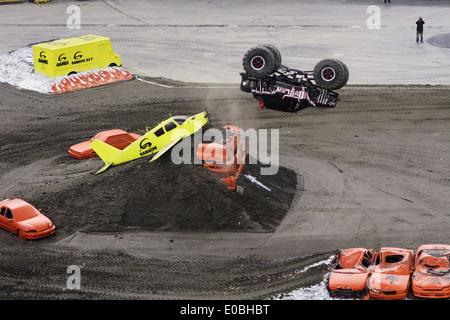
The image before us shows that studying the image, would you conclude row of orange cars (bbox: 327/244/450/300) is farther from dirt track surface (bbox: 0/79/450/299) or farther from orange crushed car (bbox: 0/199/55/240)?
orange crushed car (bbox: 0/199/55/240)

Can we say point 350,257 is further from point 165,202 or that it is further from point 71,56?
point 71,56

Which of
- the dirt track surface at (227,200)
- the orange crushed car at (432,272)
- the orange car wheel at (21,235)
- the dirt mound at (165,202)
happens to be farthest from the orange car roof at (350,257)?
the orange car wheel at (21,235)

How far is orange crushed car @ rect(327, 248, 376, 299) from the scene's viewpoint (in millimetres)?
17578

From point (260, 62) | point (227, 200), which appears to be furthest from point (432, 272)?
point (260, 62)

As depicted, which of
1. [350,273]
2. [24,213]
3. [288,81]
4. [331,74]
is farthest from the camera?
[288,81]

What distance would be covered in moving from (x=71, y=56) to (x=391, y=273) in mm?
23767

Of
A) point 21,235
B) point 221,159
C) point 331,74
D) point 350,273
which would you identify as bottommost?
point 21,235

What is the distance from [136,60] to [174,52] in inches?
110

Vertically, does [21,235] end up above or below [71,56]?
below

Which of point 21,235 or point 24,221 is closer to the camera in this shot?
point 21,235

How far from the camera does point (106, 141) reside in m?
27.0

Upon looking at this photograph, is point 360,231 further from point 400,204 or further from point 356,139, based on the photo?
point 356,139

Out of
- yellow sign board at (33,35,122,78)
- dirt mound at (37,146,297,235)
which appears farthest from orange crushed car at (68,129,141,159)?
yellow sign board at (33,35,122,78)

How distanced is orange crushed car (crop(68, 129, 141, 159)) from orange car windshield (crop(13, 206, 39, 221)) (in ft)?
18.6
